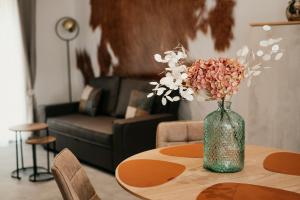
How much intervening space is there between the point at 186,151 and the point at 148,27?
2.95 meters

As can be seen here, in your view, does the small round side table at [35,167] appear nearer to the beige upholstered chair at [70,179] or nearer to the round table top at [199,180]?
the beige upholstered chair at [70,179]

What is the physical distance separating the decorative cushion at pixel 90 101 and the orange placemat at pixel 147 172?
3.16 metres

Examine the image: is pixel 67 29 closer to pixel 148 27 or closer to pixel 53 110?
pixel 53 110

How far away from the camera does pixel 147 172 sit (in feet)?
6.66

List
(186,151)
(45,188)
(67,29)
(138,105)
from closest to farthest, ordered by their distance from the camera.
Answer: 1. (186,151)
2. (45,188)
3. (138,105)
4. (67,29)

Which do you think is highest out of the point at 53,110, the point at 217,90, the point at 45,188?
the point at 217,90

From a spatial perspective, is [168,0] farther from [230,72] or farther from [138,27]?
[230,72]

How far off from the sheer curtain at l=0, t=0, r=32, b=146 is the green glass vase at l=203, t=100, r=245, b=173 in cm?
428

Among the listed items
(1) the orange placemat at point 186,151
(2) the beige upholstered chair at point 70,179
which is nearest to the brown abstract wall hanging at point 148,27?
(1) the orange placemat at point 186,151

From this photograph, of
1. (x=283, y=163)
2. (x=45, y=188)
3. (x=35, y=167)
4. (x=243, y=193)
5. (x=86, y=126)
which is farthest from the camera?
(x=86, y=126)

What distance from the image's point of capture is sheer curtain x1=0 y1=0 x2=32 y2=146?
559cm

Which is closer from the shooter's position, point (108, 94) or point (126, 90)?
point (126, 90)

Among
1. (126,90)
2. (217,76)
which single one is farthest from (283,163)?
(126,90)

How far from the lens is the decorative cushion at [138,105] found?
4461 mm
